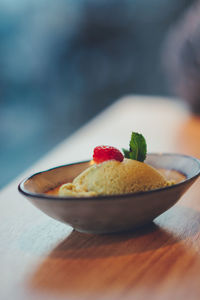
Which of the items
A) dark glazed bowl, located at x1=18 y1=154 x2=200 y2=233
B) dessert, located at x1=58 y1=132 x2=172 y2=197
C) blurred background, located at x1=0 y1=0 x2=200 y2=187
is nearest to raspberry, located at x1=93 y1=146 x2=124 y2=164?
dessert, located at x1=58 y1=132 x2=172 y2=197

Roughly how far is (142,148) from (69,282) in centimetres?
31

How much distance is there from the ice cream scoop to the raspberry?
10 millimetres

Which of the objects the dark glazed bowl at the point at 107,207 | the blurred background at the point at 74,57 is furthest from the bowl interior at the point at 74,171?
the blurred background at the point at 74,57

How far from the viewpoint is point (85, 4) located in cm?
410

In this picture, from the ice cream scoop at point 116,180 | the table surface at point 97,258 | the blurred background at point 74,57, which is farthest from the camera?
the blurred background at point 74,57

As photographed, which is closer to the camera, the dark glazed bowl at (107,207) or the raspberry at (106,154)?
the dark glazed bowl at (107,207)

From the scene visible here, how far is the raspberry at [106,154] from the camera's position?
0.86 m

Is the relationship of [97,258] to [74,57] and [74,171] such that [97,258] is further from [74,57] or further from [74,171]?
[74,57]

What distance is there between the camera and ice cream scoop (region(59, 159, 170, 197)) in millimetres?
813

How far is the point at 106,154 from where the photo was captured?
0.87 meters

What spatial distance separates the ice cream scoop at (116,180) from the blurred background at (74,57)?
119 inches

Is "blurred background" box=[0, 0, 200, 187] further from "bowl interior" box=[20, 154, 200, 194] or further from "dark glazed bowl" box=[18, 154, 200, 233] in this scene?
"dark glazed bowl" box=[18, 154, 200, 233]

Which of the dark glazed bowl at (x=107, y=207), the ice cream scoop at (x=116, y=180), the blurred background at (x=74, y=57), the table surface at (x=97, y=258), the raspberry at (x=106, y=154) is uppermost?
the blurred background at (x=74, y=57)

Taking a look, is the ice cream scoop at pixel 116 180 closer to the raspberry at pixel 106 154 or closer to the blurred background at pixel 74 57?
the raspberry at pixel 106 154
